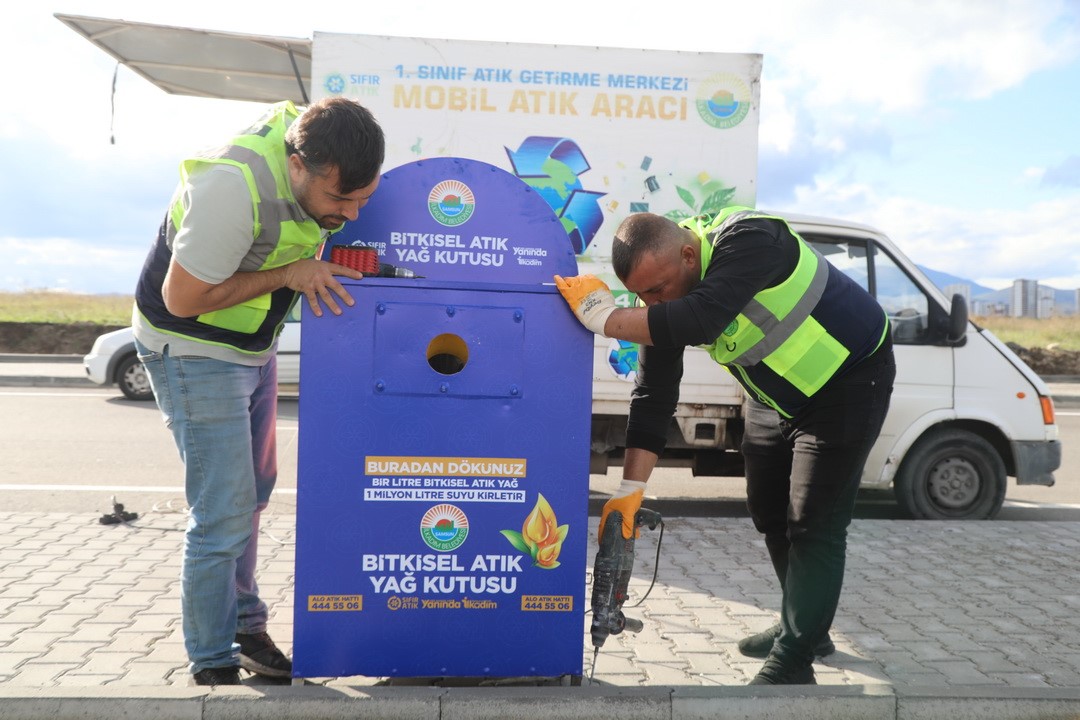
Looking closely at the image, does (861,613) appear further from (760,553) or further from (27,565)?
(27,565)

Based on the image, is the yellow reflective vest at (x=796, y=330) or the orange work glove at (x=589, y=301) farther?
the yellow reflective vest at (x=796, y=330)

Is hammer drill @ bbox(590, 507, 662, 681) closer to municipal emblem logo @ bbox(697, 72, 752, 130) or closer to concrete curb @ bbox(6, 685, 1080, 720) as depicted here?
concrete curb @ bbox(6, 685, 1080, 720)

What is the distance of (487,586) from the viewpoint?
2.86 meters

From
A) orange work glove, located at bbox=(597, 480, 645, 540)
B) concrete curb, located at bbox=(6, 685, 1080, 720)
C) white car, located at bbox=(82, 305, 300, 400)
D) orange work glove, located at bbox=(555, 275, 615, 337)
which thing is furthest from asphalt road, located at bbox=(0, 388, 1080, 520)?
orange work glove, located at bbox=(555, 275, 615, 337)

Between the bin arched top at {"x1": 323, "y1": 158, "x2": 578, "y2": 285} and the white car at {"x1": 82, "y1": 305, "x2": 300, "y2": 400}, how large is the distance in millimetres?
8836

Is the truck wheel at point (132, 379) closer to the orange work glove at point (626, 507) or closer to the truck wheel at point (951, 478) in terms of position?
the truck wheel at point (951, 478)

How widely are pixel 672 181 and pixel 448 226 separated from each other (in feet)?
11.0

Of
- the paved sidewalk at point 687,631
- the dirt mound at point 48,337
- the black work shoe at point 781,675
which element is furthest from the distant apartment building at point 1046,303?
the black work shoe at point 781,675

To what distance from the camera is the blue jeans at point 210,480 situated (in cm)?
289

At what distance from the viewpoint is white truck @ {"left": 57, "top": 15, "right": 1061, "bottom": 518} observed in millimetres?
5852

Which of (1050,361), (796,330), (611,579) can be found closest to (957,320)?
(796,330)

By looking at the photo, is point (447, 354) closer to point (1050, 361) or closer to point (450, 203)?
point (450, 203)

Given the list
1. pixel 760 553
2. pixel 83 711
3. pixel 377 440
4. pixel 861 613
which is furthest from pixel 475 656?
pixel 760 553

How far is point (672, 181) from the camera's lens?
596 cm
